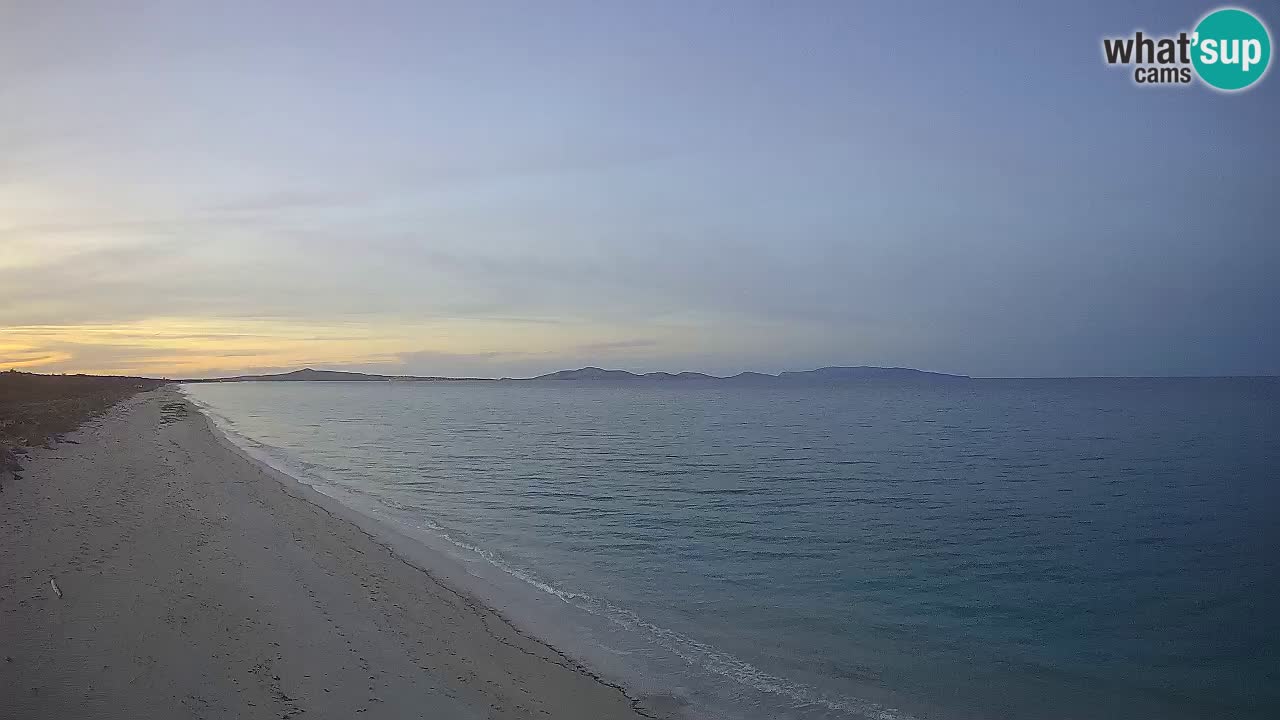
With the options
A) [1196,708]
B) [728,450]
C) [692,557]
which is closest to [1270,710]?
[1196,708]

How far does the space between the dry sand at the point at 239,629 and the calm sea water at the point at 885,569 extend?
1.65 metres

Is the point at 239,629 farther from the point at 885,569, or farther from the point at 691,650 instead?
the point at 885,569

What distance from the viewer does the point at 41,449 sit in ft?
87.4

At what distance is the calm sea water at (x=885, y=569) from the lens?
999 centimetres

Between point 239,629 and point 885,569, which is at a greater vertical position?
point 239,629

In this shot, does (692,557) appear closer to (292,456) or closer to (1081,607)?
(1081,607)

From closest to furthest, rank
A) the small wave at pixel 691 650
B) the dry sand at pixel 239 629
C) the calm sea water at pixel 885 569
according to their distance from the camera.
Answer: the dry sand at pixel 239 629
the small wave at pixel 691 650
the calm sea water at pixel 885 569

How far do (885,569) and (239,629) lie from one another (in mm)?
12510

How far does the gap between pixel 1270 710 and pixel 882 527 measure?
35.2 feet

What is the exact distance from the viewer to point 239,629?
999cm

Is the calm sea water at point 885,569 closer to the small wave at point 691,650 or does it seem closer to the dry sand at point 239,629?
the small wave at point 691,650

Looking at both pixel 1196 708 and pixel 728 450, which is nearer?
pixel 1196 708

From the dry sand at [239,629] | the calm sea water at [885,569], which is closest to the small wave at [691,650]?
the calm sea water at [885,569]

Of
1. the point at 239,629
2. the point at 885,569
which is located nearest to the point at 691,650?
the point at 239,629
